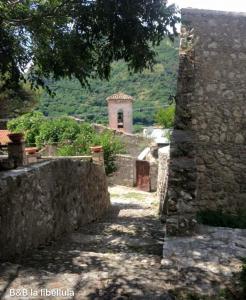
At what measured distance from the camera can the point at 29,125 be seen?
1212 inches

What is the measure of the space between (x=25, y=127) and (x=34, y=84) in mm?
21518

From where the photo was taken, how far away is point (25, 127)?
3083cm

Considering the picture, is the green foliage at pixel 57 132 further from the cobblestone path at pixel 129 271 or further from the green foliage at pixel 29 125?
the cobblestone path at pixel 129 271

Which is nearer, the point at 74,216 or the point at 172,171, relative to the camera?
the point at 172,171

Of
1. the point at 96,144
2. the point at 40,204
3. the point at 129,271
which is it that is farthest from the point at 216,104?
the point at 96,144

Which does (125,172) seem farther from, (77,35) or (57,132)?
(77,35)

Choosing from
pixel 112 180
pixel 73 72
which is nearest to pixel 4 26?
pixel 73 72

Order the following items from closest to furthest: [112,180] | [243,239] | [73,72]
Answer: [243,239] < [73,72] < [112,180]

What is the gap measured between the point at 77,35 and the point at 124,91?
62878 mm

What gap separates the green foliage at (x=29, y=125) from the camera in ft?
99.4

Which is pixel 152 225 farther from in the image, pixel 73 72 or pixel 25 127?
pixel 25 127

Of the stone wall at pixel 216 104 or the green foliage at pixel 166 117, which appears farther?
the green foliage at pixel 166 117

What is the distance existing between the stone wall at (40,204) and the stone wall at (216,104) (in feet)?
8.39

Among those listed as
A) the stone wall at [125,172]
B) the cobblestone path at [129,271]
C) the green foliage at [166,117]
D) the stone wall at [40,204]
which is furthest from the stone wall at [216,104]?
the green foliage at [166,117]
